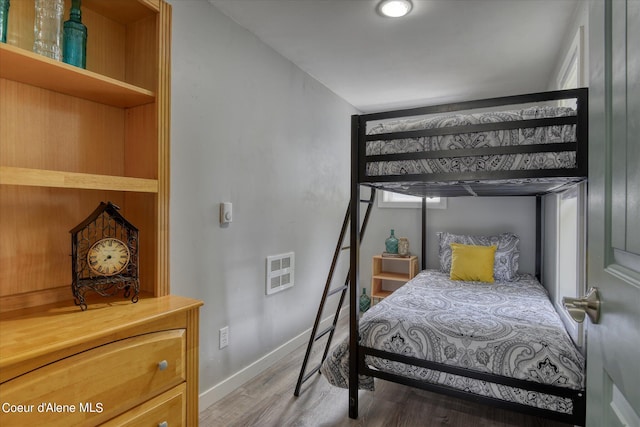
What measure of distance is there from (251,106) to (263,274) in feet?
3.98

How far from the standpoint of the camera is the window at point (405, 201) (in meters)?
3.99

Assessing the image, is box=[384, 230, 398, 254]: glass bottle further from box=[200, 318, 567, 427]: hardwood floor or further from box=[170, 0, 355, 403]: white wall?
box=[200, 318, 567, 427]: hardwood floor

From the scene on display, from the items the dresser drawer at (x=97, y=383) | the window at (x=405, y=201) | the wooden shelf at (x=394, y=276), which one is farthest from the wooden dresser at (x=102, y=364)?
the window at (x=405, y=201)

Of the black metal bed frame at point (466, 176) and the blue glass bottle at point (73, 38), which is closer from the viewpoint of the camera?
the blue glass bottle at point (73, 38)

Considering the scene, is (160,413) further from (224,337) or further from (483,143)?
(483,143)

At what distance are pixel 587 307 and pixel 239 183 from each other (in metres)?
1.97

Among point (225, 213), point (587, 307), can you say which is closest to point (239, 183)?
point (225, 213)

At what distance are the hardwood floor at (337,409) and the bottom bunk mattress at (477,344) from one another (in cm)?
19

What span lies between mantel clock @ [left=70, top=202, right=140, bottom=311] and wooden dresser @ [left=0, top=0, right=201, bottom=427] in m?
0.07

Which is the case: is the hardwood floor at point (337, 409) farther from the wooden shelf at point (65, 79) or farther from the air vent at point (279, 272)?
the wooden shelf at point (65, 79)

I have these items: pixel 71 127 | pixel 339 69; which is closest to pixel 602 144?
pixel 71 127

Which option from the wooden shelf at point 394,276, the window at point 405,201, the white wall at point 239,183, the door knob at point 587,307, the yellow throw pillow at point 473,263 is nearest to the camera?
the door knob at point 587,307

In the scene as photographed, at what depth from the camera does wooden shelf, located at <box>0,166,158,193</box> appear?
1056 mm

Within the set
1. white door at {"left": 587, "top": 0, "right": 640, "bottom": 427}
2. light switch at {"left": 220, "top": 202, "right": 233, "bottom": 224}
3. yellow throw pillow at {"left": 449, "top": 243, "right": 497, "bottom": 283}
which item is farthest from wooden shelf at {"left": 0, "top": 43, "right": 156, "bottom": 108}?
yellow throw pillow at {"left": 449, "top": 243, "right": 497, "bottom": 283}
